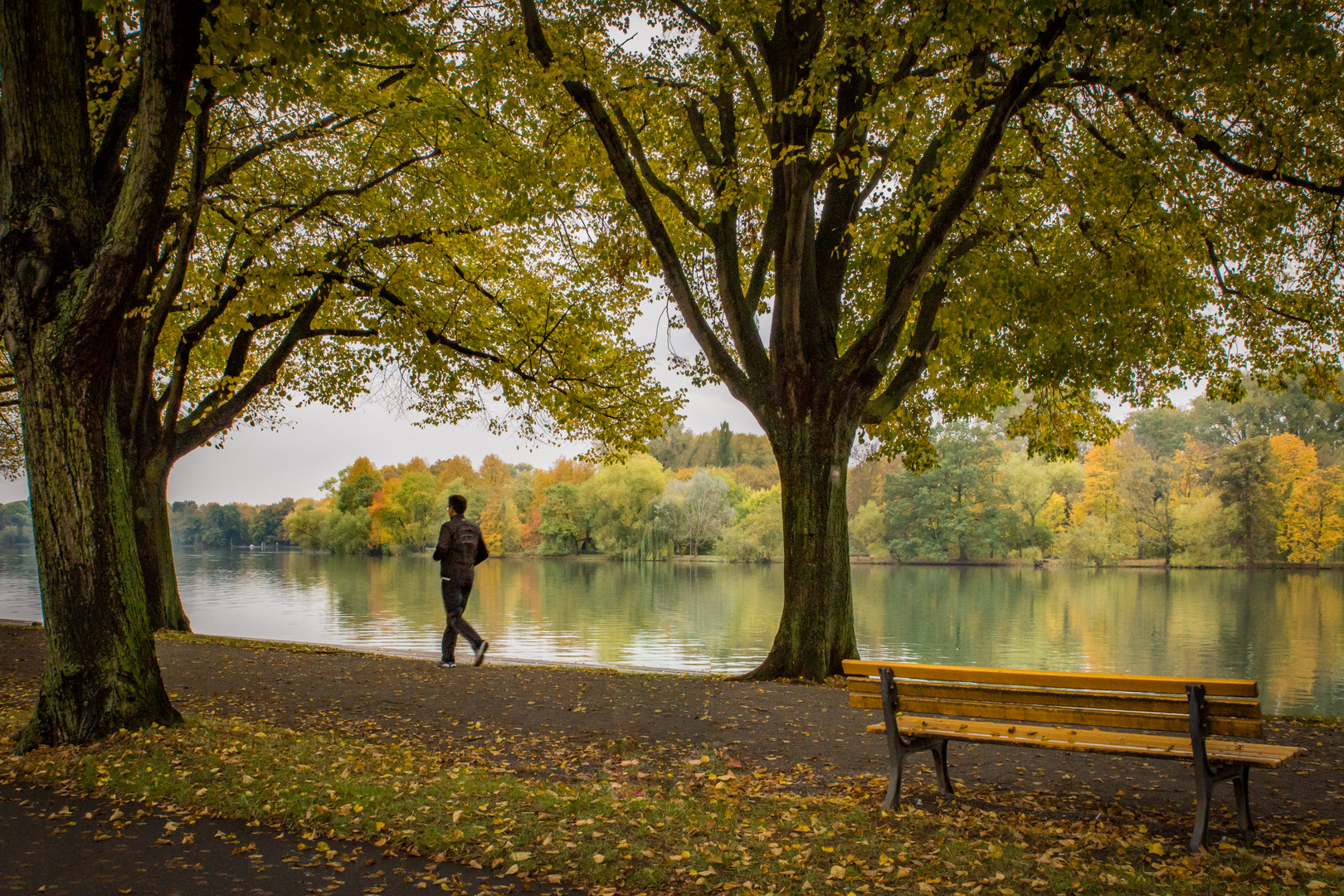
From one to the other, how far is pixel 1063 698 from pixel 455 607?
756 centimetres

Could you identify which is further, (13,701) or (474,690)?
(474,690)

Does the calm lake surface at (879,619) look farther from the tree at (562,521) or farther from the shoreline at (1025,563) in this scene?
the tree at (562,521)

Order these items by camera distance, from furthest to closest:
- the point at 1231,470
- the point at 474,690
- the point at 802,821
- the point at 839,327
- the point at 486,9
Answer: the point at 1231,470 < the point at 839,327 < the point at 486,9 < the point at 474,690 < the point at 802,821

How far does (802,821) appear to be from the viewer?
5113 mm

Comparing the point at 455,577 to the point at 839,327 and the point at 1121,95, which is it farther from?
the point at 1121,95

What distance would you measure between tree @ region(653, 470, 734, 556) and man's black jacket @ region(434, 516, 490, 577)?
181 feet

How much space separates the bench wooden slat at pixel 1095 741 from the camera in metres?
4.87

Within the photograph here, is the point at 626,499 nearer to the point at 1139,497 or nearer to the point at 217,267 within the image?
the point at 1139,497

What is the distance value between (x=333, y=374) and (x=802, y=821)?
1612 cm

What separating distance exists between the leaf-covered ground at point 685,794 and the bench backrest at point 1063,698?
57 centimetres

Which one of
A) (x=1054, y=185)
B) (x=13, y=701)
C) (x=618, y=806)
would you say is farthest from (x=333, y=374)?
(x=618, y=806)

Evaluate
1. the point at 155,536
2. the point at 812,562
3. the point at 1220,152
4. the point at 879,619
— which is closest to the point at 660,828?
Result: the point at 812,562

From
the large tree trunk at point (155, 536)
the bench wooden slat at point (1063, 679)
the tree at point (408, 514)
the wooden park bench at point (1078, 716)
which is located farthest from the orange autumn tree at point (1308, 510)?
the tree at point (408, 514)

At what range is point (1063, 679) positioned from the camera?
212 inches
